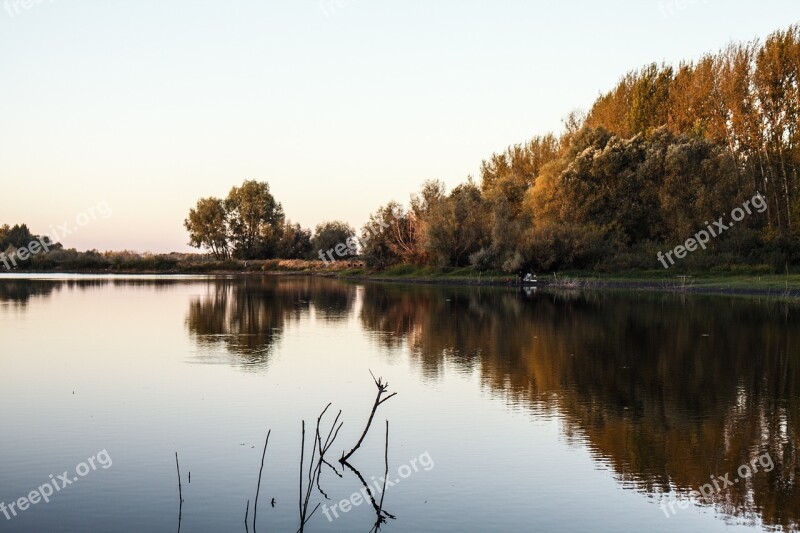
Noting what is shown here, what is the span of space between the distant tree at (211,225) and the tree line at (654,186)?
161 feet

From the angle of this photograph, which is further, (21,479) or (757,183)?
(757,183)

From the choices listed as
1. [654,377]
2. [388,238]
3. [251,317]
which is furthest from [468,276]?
[654,377]

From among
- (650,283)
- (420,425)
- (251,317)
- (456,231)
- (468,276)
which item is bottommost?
(420,425)

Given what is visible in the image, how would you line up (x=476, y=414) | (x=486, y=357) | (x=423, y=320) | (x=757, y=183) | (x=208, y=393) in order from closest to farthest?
(x=476, y=414), (x=208, y=393), (x=486, y=357), (x=423, y=320), (x=757, y=183)

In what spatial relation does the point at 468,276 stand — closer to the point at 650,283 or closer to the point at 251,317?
the point at 650,283

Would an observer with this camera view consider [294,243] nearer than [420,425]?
No

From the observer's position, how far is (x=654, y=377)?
19406 mm

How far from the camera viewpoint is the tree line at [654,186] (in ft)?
197

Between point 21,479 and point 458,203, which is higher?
point 458,203

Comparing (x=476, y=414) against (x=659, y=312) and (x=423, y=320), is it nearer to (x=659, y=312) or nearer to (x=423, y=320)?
(x=423, y=320)

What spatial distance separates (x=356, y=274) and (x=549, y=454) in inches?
3296

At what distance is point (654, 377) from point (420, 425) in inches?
305

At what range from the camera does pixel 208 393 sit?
17.1 metres

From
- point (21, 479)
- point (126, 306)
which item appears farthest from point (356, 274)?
point (21, 479)
